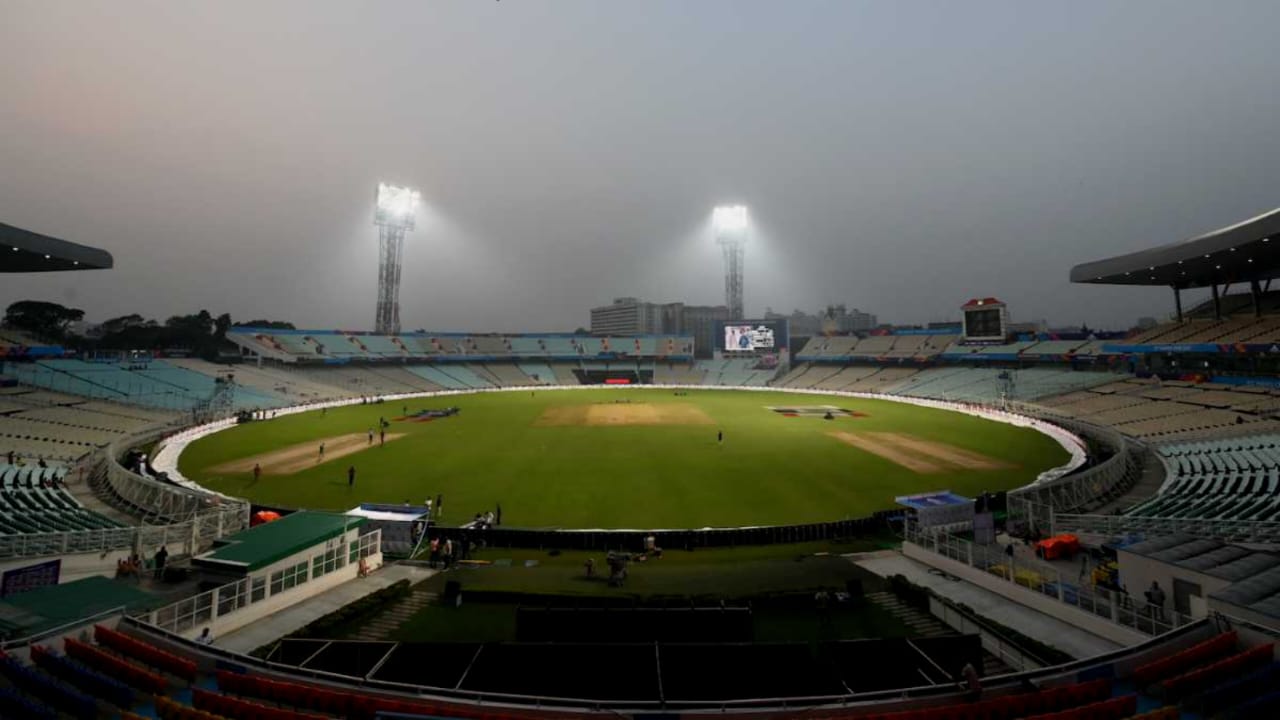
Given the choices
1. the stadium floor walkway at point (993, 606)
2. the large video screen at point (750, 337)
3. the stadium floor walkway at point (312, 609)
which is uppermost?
the large video screen at point (750, 337)

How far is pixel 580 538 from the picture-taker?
18141mm

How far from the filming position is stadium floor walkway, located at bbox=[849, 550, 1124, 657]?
34.5 feet

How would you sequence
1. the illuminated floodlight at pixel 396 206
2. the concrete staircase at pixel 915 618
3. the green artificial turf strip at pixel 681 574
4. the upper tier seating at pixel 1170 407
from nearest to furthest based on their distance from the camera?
the concrete staircase at pixel 915 618, the green artificial turf strip at pixel 681 574, the upper tier seating at pixel 1170 407, the illuminated floodlight at pixel 396 206

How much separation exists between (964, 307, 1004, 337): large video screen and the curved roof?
13.7m

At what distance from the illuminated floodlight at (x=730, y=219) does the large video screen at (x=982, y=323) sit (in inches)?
1606

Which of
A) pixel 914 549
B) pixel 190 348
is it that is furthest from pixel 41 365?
pixel 914 549

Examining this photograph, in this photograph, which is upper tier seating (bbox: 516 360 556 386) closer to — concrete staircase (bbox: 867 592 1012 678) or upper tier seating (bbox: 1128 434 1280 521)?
upper tier seating (bbox: 1128 434 1280 521)

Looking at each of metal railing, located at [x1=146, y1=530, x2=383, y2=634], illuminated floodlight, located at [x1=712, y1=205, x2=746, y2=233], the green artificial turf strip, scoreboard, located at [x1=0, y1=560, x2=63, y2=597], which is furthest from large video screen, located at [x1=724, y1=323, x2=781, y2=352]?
scoreboard, located at [x1=0, y1=560, x2=63, y2=597]

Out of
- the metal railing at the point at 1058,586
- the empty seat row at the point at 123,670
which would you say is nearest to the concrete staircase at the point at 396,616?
the empty seat row at the point at 123,670

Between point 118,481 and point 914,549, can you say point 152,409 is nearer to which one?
point 118,481

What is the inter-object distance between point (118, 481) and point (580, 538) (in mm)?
20886

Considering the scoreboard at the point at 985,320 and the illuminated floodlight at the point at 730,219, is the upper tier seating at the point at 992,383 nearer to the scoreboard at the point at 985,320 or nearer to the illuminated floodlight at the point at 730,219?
the scoreboard at the point at 985,320

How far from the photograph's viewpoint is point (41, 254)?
30609 mm

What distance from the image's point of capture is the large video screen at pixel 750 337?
88.4 metres
